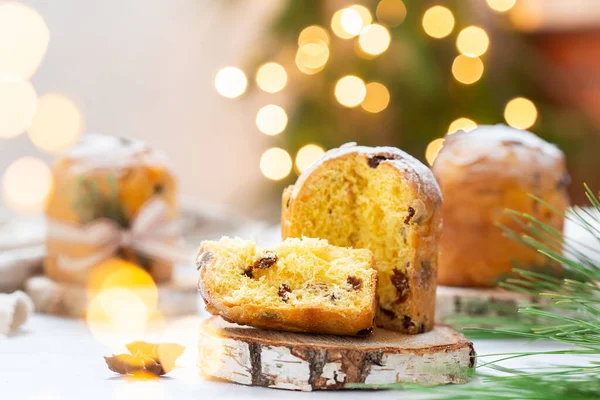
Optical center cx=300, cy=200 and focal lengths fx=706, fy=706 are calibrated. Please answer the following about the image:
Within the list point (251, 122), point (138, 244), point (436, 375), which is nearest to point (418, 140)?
point (251, 122)

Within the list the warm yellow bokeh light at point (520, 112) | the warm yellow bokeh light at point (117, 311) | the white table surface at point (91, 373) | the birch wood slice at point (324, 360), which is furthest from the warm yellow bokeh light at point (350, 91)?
the birch wood slice at point (324, 360)

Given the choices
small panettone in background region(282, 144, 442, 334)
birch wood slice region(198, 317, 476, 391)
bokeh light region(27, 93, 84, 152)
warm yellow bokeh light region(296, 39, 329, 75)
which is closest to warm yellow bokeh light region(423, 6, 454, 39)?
warm yellow bokeh light region(296, 39, 329, 75)

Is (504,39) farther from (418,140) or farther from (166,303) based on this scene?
(166,303)

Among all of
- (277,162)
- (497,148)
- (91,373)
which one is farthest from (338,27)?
(91,373)

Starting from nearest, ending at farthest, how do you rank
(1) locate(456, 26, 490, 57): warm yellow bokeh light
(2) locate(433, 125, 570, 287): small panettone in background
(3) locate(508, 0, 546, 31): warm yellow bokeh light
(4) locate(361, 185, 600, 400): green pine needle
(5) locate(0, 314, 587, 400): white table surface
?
(4) locate(361, 185, 600, 400): green pine needle → (5) locate(0, 314, 587, 400): white table surface → (2) locate(433, 125, 570, 287): small panettone in background → (1) locate(456, 26, 490, 57): warm yellow bokeh light → (3) locate(508, 0, 546, 31): warm yellow bokeh light

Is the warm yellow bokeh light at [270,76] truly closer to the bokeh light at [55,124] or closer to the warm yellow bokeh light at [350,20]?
the warm yellow bokeh light at [350,20]

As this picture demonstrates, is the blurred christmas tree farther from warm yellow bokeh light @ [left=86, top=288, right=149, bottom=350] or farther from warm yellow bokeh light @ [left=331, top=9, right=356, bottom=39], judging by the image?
warm yellow bokeh light @ [left=86, top=288, right=149, bottom=350]

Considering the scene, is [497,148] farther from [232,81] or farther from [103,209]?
[232,81]
